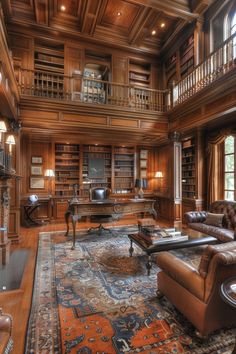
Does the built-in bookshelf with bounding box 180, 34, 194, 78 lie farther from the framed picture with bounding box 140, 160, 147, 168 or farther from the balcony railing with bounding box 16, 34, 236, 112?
the framed picture with bounding box 140, 160, 147, 168

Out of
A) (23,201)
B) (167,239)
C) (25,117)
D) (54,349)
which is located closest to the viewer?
(54,349)

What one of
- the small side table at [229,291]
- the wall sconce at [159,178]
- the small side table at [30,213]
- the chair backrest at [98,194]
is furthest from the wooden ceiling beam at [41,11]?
the small side table at [229,291]

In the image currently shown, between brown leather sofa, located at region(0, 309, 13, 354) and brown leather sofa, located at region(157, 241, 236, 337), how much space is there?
1.27m

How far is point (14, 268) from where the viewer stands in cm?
286

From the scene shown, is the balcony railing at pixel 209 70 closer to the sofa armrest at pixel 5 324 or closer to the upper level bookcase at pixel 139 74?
the upper level bookcase at pixel 139 74

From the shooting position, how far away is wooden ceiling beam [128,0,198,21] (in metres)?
4.52

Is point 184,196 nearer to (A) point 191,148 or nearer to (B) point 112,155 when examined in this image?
(A) point 191,148

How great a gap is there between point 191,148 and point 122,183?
8.23ft

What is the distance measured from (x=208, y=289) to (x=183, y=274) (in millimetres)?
248

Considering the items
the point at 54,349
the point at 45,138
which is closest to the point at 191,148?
the point at 45,138

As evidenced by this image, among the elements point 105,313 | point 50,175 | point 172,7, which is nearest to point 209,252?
point 105,313

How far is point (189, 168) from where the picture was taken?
5.89 meters

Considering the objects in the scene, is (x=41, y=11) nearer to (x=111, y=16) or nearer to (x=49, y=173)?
(x=111, y=16)

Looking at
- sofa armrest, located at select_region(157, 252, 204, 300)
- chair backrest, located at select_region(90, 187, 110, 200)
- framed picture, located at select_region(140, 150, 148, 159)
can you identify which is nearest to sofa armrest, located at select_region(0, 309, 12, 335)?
sofa armrest, located at select_region(157, 252, 204, 300)
